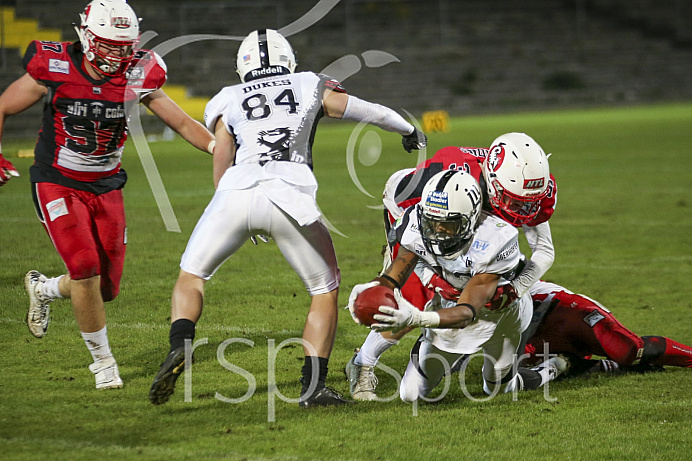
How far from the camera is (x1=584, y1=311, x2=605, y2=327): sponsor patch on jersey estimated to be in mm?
5238

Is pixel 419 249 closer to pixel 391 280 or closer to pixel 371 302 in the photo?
pixel 391 280

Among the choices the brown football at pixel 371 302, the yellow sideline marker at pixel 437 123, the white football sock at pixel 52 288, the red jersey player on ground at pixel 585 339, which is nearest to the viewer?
the brown football at pixel 371 302

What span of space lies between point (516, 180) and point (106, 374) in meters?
2.40

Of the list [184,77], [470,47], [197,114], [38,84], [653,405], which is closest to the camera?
[653,405]

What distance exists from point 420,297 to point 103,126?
204cm

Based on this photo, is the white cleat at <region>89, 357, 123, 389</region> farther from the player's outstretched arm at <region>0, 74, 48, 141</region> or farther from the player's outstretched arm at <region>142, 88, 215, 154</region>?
the player's outstretched arm at <region>0, 74, 48, 141</region>

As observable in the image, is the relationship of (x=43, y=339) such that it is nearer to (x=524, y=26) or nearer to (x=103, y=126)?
(x=103, y=126)

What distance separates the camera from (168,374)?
13.6 ft

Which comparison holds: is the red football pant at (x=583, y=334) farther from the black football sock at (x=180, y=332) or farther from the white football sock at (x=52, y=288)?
the white football sock at (x=52, y=288)

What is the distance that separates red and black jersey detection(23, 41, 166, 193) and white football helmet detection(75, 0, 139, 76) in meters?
0.09

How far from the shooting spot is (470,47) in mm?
36062

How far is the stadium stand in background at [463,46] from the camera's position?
30.7m

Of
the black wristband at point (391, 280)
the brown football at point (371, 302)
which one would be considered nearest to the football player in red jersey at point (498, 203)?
the black wristband at point (391, 280)

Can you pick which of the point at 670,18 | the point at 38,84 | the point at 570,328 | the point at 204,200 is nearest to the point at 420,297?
the point at 570,328
